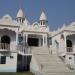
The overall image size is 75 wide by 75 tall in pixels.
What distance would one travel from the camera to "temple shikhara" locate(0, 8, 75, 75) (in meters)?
25.2

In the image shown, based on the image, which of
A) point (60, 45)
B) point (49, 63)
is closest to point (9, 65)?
point (49, 63)

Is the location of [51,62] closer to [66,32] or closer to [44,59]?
[44,59]

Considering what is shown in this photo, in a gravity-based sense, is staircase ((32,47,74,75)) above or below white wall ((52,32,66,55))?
below

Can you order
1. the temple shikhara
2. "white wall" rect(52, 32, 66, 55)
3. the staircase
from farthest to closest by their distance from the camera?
"white wall" rect(52, 32, 66, 55)
the temple shikhara
the staircase

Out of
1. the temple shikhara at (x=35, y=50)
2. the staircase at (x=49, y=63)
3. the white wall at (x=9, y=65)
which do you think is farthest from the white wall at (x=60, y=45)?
the white wall at (x=9, y=65)

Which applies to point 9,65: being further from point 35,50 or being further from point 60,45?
point 60,45

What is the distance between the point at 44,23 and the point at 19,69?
1212 centimetres

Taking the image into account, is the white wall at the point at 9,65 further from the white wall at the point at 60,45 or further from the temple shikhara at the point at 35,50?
the white wall at the point at 60,45

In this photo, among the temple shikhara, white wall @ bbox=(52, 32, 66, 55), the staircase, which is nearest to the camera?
the staircase

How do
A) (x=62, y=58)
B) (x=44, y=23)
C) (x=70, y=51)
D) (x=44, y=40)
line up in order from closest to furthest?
(x=62, y=58) < (x=70, y=51) < (x=44, y=40) < (x=44, y=23)

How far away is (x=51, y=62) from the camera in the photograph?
25891mm

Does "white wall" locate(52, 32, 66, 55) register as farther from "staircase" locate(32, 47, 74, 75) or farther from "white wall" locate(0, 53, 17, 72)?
"white wall" locate(0, 53, 17, 72)

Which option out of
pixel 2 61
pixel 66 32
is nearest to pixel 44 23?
pixel 66 32

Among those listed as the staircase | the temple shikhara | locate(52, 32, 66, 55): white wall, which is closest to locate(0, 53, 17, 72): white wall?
the temple shikhara
